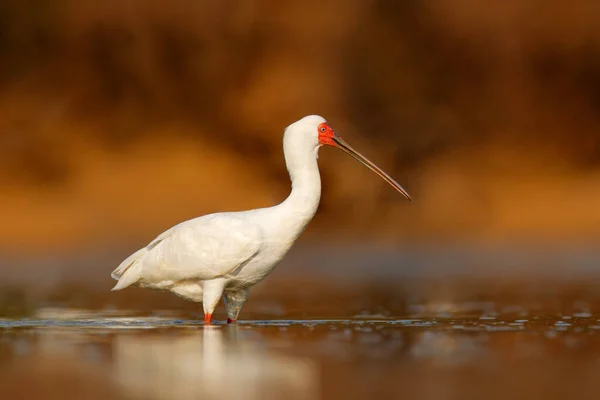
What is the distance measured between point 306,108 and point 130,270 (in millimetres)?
16921

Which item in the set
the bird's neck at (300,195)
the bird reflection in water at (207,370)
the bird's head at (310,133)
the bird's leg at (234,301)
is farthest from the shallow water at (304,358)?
the bird's head at (310,133)

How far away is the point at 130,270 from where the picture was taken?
13148 mm

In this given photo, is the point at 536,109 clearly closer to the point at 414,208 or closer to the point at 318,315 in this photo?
the point at 414,208

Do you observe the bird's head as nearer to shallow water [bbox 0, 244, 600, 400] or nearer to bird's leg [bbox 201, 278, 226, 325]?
bird's leg [bbox 201, 278, 226, 325]

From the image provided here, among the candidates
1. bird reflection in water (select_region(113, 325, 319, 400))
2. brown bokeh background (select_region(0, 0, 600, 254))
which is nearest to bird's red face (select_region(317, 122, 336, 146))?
bird reflection in water (select_region(113, 325, 319, 400))

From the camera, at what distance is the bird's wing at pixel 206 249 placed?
12.4 metres

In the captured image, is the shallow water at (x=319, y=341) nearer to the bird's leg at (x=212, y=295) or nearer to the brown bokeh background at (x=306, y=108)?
the bird's leg at (x=212, y=295)

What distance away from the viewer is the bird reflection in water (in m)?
8.49

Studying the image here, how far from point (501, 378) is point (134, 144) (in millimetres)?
21477

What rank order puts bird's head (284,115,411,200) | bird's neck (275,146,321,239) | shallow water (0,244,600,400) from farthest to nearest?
bird's head (284,115,411,200)
bird's neck (275,146,321,239)
shallow water (0,244,600,400)

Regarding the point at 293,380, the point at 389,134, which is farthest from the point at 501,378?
the point at 389,134

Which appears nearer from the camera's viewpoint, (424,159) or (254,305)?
(254,305)

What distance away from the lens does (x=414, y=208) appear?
2773cm

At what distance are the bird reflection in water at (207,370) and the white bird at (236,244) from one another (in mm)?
1088
